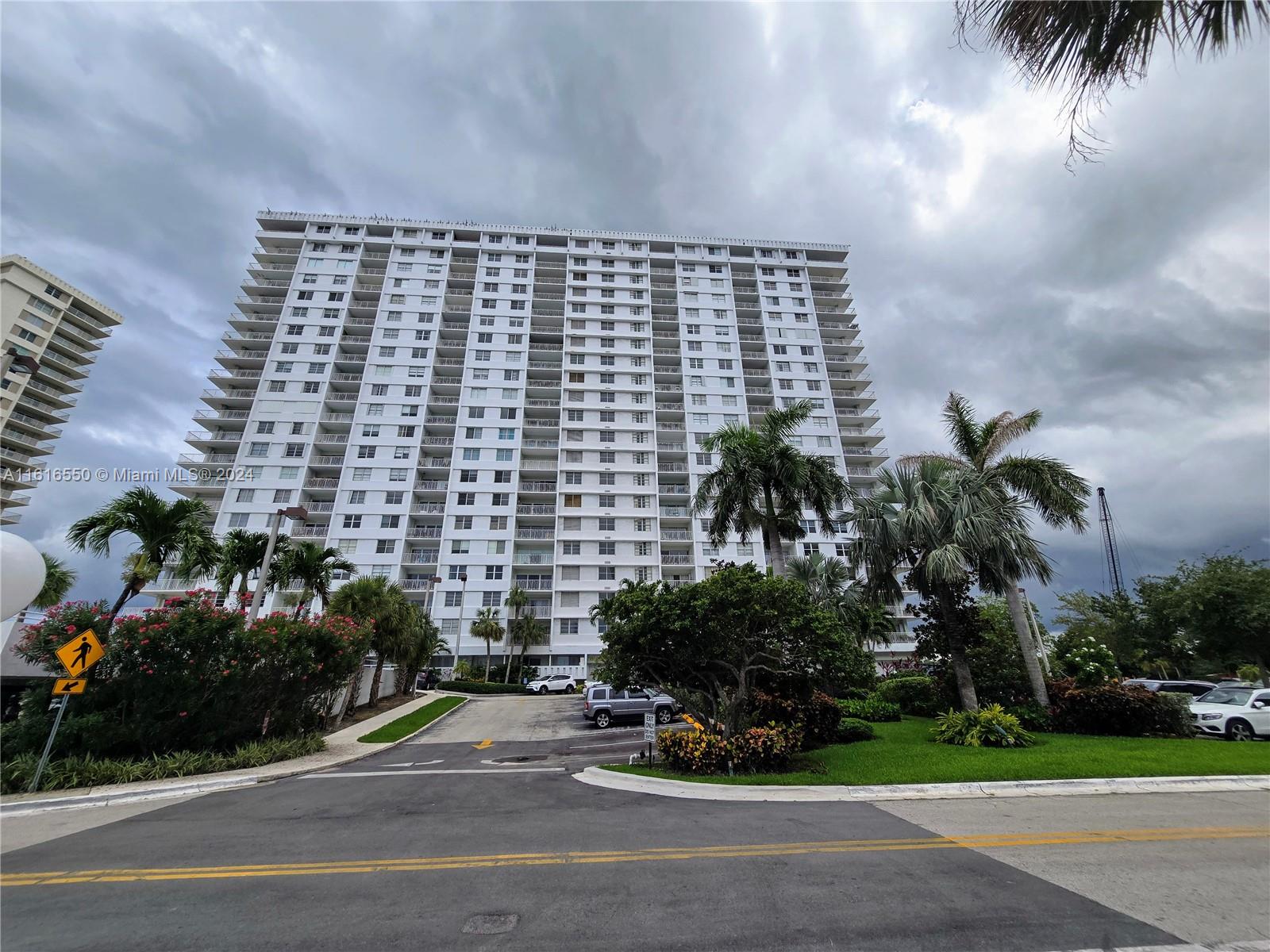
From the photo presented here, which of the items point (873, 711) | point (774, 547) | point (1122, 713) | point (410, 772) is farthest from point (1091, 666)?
point (410, 772)

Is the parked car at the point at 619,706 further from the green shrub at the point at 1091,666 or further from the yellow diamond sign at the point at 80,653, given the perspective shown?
the yellow diamond sign at the point at 80,653

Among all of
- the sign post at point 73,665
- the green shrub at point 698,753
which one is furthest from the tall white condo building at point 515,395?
the sign post at point 73,665

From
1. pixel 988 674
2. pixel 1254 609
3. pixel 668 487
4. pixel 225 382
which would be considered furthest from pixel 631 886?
pixel 225 382

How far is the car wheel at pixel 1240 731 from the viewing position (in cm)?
1520

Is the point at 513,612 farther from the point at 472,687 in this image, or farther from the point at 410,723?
the point at 410,723

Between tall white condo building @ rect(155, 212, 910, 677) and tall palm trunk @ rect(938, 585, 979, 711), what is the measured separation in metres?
27.8

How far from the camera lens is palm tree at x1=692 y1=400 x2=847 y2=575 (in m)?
17.8

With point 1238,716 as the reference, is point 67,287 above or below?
above

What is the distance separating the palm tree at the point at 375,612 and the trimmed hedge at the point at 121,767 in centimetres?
945

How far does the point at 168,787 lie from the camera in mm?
10867

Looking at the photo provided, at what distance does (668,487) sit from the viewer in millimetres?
56250

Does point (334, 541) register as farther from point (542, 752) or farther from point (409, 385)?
point (542, 752)

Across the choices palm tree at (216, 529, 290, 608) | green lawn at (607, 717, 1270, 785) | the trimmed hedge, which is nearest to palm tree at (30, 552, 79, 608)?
palm tree at (216, 529, 290, 608)

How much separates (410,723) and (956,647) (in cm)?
2144
